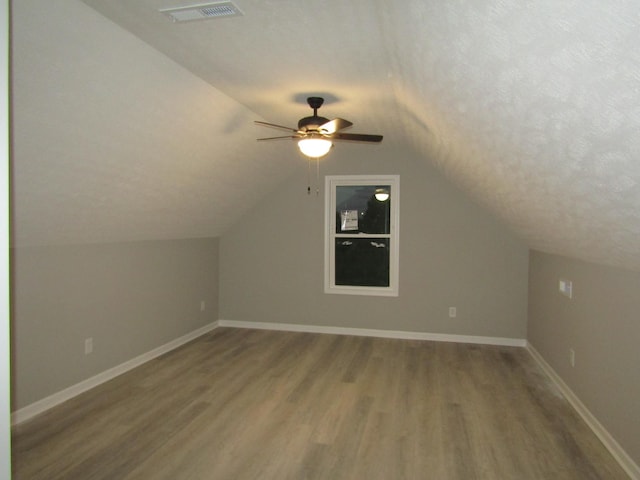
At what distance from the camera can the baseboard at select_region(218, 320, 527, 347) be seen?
5273mm

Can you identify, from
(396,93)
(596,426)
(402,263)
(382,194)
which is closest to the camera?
(596,426)

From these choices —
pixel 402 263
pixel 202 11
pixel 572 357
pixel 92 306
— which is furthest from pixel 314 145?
pixel 572 357

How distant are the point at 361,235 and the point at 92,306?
338cm

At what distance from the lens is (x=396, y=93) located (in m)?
3.29

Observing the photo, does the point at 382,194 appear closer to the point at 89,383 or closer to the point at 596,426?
the point at 596,426

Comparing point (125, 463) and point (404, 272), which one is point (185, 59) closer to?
point (125, 463)

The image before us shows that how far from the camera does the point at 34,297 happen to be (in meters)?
3.21

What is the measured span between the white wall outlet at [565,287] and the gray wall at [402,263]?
134 cm

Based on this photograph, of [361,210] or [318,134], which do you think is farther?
[361,210]

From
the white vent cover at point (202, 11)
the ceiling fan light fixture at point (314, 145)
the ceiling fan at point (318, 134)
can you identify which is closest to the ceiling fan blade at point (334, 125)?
the ceiling fan at point (318, 134)

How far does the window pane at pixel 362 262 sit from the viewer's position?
18.8 feet

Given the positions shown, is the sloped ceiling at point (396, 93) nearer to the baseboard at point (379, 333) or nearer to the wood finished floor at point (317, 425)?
the wood finished floor at point (317, 425)

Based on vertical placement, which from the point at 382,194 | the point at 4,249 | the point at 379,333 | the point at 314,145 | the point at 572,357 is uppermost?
the point at 314,145

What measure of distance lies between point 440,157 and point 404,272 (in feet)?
6.09
